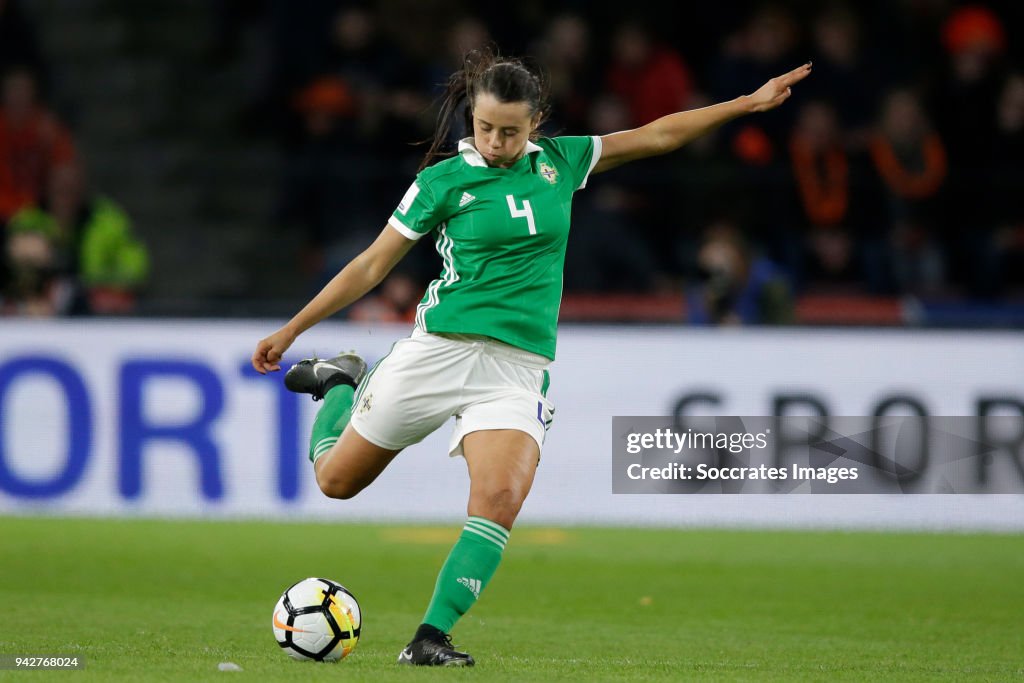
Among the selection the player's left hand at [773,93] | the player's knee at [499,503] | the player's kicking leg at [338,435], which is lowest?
the player's knee at [499,503]

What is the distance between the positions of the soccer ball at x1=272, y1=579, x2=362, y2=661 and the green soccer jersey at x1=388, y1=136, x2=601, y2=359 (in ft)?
3.28

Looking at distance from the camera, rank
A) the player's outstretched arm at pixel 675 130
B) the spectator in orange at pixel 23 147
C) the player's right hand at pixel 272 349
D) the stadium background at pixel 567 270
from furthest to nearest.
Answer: the spectator in orange at pixel 23 147 < the stadium background at pixel 567 270 < the player's outstretched arm at pixel 675 130 < the player's right hand at pixel 272 349

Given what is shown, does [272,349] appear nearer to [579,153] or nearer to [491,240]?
[491,240]

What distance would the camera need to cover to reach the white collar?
5.68m

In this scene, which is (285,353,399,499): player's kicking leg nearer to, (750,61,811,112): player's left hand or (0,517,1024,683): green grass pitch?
(0,517,1024,683): green grass pitch

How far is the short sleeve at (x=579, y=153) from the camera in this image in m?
5.93

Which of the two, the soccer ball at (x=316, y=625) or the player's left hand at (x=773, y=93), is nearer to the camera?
the soccer ball at (x=316, y=625)

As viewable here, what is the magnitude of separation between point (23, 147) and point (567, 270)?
4.83m

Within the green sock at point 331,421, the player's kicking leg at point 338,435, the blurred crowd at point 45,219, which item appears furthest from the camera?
the blurred crowd at point 45,219

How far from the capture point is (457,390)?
18.7 ft

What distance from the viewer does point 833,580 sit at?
29.7ft

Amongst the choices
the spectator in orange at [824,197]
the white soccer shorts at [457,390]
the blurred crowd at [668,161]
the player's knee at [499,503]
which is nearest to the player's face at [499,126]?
the white soccer shorts at [457,390]

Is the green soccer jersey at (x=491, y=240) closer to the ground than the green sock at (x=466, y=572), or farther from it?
farther from it

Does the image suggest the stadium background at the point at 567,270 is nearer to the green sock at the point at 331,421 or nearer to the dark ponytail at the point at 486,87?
the green sock at the point at 331,421
